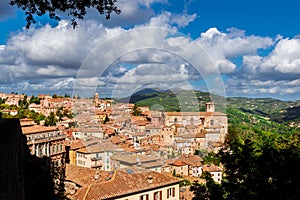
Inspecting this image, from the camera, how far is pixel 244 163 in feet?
15.1

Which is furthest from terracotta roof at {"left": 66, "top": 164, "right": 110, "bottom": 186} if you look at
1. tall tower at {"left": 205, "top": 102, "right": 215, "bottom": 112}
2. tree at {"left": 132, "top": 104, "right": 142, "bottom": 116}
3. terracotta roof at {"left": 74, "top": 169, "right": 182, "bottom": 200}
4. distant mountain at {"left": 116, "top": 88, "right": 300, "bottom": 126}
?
tree at {"left": 132, "top": 104, "right": 142, "bottom": 116}

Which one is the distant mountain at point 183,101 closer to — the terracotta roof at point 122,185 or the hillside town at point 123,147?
the hillside town at point 123,147

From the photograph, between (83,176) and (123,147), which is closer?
(83,176)

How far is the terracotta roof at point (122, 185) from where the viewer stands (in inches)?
545

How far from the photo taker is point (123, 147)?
3647cm

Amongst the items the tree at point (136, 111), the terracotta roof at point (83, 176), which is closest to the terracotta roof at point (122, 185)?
the terracotta roof at point (83, 176)

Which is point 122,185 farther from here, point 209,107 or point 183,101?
point 209,107

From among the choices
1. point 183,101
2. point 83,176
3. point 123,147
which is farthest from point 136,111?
point 83,176

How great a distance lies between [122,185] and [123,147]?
2108 centimetres

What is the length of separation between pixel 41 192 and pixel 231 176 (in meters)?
3.61

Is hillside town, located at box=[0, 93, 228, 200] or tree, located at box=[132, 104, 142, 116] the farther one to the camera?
tree, located at box=[132, 104, 142, 116]

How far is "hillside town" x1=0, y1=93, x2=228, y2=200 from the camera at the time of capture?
16203 mm

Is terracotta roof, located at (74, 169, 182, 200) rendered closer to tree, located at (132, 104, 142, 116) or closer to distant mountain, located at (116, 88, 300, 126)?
distant mountain, located at (116, 88, 300, 126)

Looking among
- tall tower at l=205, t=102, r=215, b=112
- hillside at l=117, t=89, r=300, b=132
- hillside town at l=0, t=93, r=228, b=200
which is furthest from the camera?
tall tower at l=205, t=102, r=215, b=112
